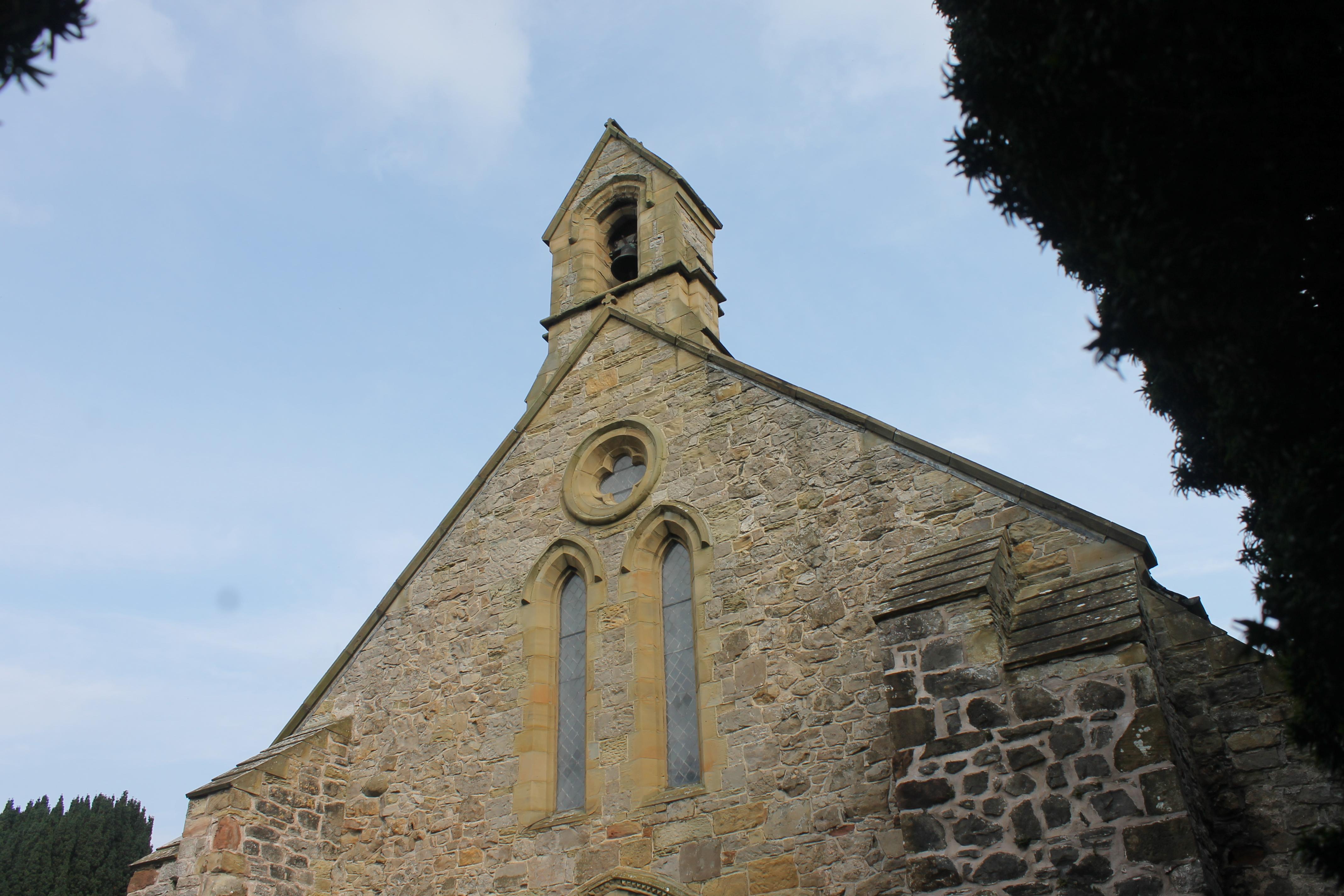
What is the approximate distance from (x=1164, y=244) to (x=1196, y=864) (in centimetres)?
348

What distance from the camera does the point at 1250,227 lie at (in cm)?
474

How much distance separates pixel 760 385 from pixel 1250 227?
608 centimetres

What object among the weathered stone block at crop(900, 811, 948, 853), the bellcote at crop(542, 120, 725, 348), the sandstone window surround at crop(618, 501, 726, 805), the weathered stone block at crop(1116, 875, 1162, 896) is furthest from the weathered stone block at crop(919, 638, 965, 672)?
the bellcote at crop(542, 120, 725, 348)

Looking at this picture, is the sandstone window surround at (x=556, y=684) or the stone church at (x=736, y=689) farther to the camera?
the sandstone window surround at (x=556, y=684)

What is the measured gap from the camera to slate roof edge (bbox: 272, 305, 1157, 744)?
8281 mm

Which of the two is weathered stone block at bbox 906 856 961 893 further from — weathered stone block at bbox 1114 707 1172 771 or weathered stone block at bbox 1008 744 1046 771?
weathered stone block at bbox 1114 707 1172 771

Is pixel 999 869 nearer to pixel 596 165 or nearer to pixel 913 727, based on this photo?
pixel 913 727

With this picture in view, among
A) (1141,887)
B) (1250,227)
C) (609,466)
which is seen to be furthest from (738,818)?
(1250,227)

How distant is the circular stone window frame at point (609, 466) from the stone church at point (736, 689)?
3 cm

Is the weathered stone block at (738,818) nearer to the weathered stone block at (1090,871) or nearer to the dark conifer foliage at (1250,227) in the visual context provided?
the weathered stone block at (1090,871)

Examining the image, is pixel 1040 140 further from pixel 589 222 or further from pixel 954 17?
pixel 589 222

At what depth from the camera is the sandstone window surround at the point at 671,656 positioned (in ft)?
29.9

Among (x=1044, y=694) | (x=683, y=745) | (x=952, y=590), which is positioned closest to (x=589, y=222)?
(x=683, y=745)

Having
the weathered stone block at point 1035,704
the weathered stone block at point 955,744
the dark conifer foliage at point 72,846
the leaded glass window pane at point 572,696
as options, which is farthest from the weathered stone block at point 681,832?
the dark conifer foliage at point 72,846
